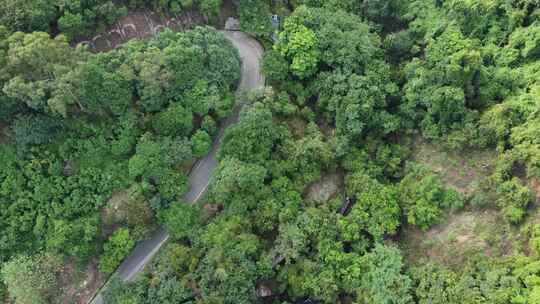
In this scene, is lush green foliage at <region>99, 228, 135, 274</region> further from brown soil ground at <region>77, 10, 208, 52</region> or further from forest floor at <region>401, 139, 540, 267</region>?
forest floor at <region>401, 139, 540, 267</region>

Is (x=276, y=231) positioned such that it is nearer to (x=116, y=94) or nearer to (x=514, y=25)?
(x=116, y=94)

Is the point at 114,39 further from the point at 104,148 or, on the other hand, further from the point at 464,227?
the point at 464,227

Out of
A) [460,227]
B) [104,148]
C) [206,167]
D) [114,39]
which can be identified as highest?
[114,39]

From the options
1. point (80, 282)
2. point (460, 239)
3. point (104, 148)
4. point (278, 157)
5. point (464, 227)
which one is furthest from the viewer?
point (278, 157)

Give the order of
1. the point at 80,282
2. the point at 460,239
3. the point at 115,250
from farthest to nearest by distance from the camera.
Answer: the point at 80,282, the point at 115,250, the point at 460,239

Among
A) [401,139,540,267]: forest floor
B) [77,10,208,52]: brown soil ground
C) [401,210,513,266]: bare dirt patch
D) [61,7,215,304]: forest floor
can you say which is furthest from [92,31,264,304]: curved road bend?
[401,210,513,266]: bare dirt patch

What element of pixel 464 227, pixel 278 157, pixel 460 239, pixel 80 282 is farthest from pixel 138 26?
pixel 460 239

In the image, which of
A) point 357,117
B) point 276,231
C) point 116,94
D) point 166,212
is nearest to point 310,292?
point 276,231
